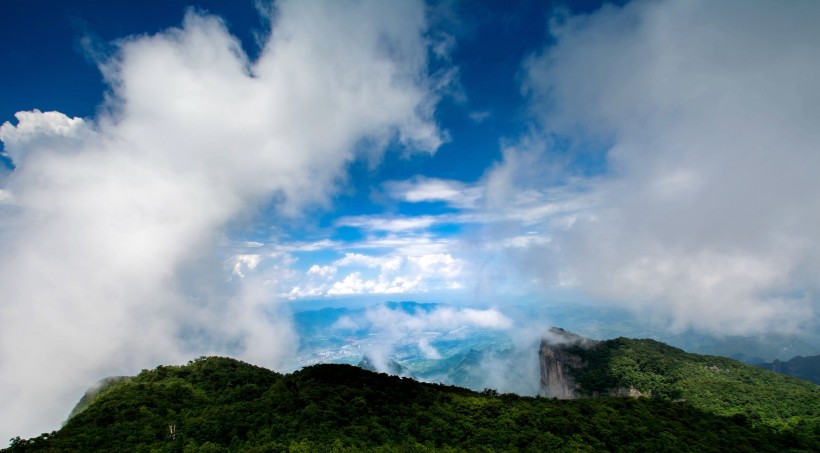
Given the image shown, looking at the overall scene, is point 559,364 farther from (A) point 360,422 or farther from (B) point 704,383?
(A) point 360,422

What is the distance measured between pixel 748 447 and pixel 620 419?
14810 mm

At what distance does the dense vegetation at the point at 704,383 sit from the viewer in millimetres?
79000

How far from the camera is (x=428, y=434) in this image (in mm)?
45938

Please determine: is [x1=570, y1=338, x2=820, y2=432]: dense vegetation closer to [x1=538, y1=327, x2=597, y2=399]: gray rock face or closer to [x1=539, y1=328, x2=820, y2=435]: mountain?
[x1=539, y1=328, x2=820, y2=435]: mountain

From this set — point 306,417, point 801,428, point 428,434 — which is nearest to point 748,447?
point 801,428

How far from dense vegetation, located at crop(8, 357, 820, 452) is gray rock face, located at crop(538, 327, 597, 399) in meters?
104

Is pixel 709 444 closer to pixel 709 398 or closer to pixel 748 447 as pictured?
pixel 748 447

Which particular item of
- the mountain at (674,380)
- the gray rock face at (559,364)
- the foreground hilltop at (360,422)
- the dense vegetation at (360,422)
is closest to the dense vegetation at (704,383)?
the mountain at (674,380)

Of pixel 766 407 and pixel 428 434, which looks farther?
pixel 766 407

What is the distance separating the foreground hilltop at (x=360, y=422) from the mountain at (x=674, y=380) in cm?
2269

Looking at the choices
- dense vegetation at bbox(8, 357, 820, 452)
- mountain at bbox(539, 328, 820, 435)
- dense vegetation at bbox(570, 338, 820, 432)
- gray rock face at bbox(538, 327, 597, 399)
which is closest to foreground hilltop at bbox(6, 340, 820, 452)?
dense vegetation at bbox(8, 357, 820, 452)

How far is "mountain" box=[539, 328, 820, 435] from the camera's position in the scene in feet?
271

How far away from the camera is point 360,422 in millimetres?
46500

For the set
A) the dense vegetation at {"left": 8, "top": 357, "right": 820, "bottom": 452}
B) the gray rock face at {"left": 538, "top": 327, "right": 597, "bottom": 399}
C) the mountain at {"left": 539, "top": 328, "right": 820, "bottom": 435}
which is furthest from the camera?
the gray rock face at {"left": 538, "top": 327, "right": 597, "bottom": 399}
